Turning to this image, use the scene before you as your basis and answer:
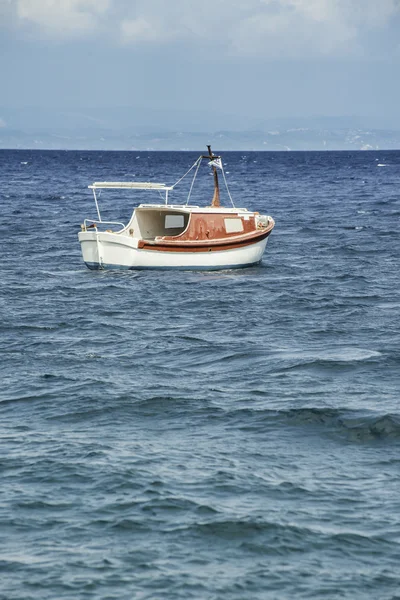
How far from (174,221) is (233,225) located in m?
2.88

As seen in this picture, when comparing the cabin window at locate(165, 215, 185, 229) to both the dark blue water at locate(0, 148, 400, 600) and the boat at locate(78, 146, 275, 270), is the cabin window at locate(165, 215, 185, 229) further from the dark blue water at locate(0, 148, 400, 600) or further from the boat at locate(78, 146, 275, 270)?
the dark blue water at locate(0, 148, 400, 600)

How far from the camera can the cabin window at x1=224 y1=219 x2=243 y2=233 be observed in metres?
41.6

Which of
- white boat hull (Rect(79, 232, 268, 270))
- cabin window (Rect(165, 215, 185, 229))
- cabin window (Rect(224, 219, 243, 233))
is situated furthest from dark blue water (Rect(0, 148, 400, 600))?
cabin window (Rect(165, 215, 185, 229))

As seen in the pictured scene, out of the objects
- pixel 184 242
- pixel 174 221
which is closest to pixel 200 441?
pixel 184 242

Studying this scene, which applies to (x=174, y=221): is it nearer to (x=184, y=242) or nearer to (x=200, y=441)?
(x=184, y=242)

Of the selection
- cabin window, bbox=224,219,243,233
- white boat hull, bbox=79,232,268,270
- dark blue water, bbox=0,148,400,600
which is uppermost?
cabin window, bbox=224,219,243,233

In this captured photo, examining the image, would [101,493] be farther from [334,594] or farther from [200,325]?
[200,325]

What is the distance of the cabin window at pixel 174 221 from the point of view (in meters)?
42.9

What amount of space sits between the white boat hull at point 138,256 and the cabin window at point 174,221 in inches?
102

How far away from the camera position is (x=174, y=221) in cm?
4297

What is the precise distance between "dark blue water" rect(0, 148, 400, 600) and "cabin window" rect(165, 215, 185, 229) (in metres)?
5.05

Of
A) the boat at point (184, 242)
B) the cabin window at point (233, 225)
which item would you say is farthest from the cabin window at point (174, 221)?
the cabin window at point (233, 225)

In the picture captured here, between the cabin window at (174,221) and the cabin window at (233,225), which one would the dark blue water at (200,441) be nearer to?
the cabin window at (233,225)

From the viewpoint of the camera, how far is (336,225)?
6400 cm
